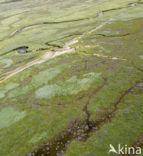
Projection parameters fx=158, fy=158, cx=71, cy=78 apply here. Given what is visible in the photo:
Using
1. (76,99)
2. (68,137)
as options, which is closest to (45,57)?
(76,99)

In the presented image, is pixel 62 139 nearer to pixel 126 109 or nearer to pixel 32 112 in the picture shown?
pixel 32 112

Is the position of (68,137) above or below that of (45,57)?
below

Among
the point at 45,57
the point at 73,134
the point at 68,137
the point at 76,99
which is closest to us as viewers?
the point at 68,137

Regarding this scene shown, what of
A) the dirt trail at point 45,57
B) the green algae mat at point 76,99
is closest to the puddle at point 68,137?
the green algae mat at point 76,99

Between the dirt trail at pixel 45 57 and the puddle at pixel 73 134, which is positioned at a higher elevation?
the dirt trail at pixel 45 57

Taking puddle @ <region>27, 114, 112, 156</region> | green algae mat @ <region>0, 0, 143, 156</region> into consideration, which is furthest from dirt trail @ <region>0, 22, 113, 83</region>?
Answer: puddle @ <region>27, 114, 112, 156</region>

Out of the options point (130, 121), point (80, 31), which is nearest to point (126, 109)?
point (130, 121)

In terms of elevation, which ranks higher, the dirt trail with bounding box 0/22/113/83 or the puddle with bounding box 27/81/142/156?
the dirt trail with bounding box 0/22/113/83

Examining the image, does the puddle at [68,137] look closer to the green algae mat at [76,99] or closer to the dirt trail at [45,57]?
the green algae mat at [76,99]

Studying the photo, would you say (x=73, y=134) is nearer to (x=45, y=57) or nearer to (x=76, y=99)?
(x=76, y=99)

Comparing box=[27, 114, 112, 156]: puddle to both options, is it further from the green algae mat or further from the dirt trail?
the dirt trail

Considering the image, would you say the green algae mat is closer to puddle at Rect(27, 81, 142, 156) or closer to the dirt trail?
puddle at Rect(27, 81, 142, 156)

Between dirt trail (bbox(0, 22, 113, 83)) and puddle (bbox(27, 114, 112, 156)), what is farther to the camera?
dirt trail (bbox(0, 22, 113, 83))
